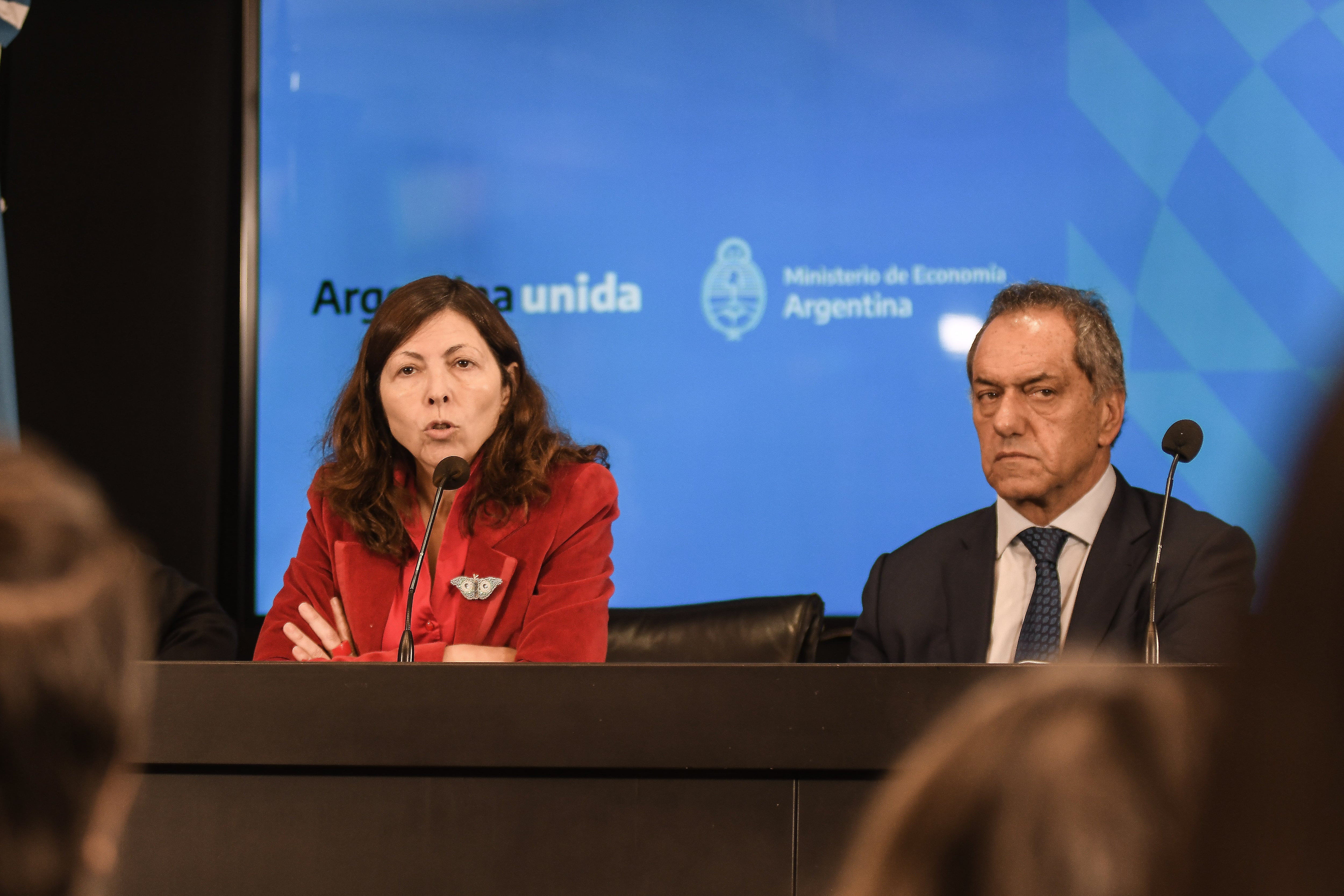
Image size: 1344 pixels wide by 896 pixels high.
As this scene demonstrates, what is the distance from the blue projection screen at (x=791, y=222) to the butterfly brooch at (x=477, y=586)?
4.50 feet

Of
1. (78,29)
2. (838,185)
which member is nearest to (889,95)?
(838,185)

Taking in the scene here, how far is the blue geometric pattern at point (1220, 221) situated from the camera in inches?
126

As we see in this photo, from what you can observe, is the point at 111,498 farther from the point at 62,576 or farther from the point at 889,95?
the point at 62,576

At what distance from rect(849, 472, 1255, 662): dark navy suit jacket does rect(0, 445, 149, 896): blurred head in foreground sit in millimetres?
1713

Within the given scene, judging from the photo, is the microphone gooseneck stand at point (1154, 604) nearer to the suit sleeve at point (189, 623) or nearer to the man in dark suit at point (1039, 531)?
the man in dark suit at point (1039, 531)

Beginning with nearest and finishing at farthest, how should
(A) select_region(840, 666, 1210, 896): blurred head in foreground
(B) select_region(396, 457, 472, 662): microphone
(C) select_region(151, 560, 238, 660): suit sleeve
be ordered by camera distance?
(A) select_region(840, 666, 1210, 896): blurred head in foreground, (B) select_region(396, 457, 472, 662): microphone, (C) select_region(151, 560, 238, 660): suit sleeve

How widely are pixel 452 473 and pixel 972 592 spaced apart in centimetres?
99

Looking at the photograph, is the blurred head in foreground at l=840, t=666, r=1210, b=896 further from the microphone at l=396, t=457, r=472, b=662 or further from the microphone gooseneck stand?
the microphone at l=396, t=457, r=472, b=662

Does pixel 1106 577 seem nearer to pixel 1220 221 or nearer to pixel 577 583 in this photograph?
pixel 577 583

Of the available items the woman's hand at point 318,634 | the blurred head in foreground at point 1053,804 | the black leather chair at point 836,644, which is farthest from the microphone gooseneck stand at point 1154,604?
the blurred head in foreground at point 1053,804

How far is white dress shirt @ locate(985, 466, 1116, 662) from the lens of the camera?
2.16m

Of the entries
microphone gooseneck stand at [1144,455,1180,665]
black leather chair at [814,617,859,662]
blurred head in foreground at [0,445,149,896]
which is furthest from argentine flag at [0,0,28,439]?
blurred head in foreground at [0,445,149,896]

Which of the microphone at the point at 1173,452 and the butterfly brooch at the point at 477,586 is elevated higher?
the microphone at the point at 1173,452

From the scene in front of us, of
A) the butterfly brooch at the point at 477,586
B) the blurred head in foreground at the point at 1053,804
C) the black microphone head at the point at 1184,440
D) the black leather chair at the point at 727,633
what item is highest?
the black microphone head at the point at 1184,440
